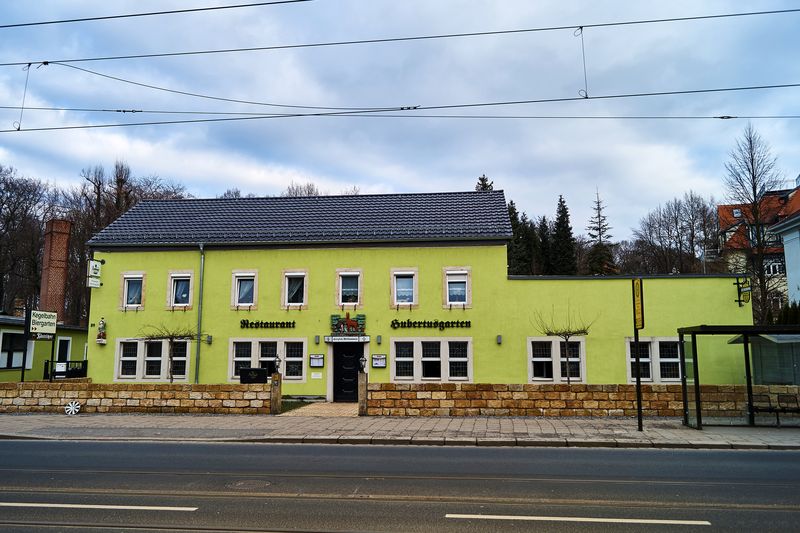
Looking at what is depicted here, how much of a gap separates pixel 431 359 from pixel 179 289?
1100cm

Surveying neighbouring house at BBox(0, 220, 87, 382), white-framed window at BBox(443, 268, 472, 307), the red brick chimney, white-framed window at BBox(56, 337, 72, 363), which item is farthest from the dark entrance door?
the red brick chimney

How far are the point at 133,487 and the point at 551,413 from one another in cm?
1230

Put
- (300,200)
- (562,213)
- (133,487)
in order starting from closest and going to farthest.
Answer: (133,487) → (300,200) → (562,213)

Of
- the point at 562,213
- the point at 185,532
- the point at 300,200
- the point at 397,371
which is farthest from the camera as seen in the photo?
the point at 562,213

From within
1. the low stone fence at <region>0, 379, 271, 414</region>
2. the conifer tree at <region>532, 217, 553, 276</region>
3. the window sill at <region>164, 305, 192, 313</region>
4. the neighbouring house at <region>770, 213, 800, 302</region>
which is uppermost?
the conifer tree at <region>532, 217, 553, 276</region>

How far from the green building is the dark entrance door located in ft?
0.13

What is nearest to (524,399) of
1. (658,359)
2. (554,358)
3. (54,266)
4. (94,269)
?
(554,358)

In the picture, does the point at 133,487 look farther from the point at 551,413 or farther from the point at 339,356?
the point at 339,356

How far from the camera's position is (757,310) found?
113 feet

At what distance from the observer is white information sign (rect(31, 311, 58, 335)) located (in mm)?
20891

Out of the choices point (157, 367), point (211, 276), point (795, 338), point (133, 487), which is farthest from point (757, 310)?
point (133, 487)

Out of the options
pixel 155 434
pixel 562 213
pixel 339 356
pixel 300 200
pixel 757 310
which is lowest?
pixel 155 434

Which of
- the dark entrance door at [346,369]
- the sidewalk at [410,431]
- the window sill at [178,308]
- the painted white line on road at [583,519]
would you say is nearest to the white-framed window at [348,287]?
the dark entrance door at [346,369]

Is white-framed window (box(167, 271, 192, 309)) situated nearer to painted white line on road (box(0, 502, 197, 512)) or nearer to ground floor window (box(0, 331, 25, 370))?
ground floor window (box(0, 331, 25, 370))
